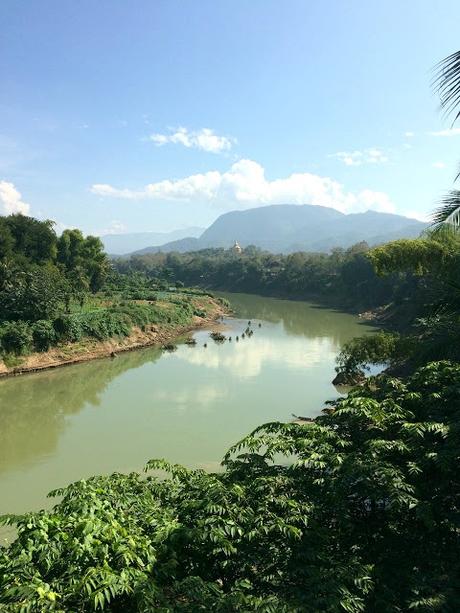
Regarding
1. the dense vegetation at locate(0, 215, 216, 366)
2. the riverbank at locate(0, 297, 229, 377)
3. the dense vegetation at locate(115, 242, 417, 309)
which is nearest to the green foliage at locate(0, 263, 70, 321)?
the dense vegetation at locate(0, 215, 216, 366)

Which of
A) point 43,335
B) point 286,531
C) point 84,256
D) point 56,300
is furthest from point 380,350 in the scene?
point 84,256

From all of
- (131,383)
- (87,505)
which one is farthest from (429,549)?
(131,383)

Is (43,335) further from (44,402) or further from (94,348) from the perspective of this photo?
(44,402)

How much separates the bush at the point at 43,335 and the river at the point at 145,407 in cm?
174

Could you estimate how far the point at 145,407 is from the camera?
19078mm

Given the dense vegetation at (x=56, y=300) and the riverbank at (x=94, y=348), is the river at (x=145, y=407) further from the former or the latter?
the dense vegetation at (x=56, y=300)

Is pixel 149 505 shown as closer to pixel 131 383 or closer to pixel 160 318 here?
pixel 131 383

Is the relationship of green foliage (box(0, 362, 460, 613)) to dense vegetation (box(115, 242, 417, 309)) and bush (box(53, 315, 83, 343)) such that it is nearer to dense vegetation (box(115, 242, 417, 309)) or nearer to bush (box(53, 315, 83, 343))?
bush (box(53, 315, 83, 343))

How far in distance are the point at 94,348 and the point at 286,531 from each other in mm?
25605

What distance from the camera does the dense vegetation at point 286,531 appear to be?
12.1 ft

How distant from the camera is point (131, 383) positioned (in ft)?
76.4

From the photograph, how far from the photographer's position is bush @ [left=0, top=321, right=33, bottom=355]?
23938 mm

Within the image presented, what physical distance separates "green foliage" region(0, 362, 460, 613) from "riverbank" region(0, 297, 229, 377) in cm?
1998

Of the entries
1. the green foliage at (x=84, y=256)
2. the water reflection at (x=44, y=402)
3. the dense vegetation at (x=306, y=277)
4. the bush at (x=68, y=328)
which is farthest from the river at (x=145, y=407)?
the dense vegetation at (x=306, y=277)
